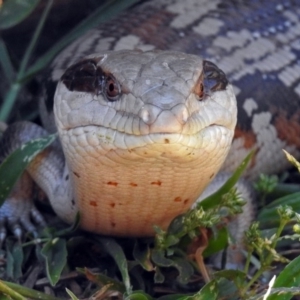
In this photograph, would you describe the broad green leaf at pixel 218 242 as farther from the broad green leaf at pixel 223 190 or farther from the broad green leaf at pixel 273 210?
the broad green leaf at pixel 273 210

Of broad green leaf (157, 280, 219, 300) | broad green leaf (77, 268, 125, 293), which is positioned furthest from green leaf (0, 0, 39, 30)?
broad green leaf (157, 280, 219, 300)

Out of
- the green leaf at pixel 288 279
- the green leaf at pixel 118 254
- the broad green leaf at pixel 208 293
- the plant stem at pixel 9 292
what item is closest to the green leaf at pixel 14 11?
the green leaf at pixel 118 254

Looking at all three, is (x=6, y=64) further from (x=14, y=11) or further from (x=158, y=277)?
(x=158, y=277)

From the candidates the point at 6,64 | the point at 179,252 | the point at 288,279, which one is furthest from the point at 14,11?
the point at 288,279

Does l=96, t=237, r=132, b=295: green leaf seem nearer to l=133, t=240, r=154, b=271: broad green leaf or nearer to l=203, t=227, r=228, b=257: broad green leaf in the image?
l=133, t=240, r=154, b=271: broad green leaf

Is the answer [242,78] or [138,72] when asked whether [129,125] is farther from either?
[242,78]

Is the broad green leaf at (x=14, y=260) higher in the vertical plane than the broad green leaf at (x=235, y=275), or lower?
lower
